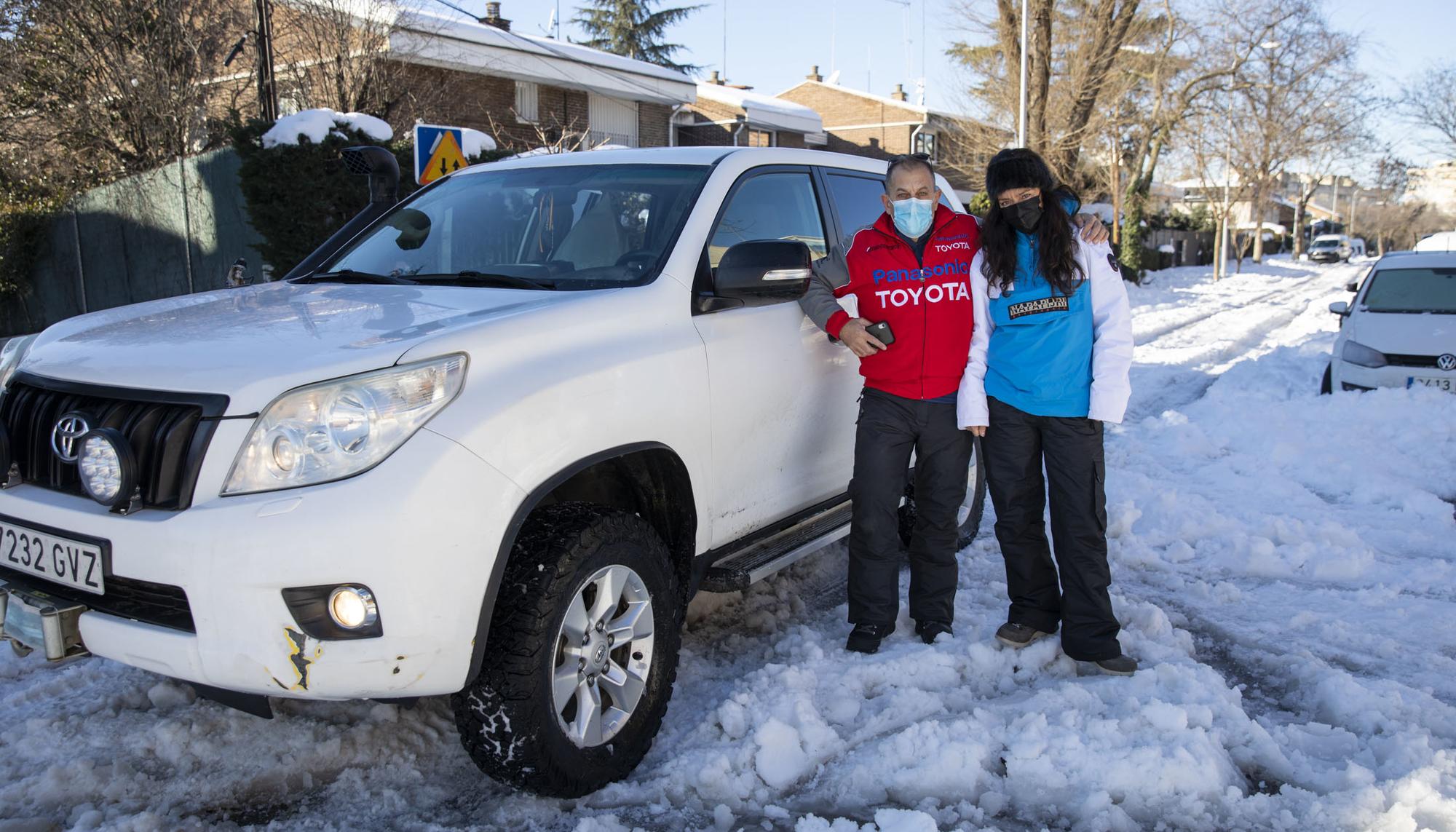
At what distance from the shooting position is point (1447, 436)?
7453 mm

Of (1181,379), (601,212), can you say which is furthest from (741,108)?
(601,212)

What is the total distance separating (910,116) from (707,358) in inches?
1653

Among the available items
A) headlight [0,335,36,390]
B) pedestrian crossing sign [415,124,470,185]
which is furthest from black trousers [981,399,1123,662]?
pedestrian crossing sign [415,124,470,185]

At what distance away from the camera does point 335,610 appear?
243 cm

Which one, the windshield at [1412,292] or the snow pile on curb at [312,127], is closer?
the windshield at [1412,292]

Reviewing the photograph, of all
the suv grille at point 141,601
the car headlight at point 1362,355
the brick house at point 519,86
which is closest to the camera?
the suv grille at point 141,601

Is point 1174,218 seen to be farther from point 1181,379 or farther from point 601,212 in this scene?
point 601,212

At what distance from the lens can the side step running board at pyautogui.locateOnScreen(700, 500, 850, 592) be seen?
3.59 metres

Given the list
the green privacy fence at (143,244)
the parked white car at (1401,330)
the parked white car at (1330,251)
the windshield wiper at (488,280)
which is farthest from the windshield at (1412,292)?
the parked white car at (1330,251)

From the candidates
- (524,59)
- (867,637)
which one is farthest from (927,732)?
(524,59)

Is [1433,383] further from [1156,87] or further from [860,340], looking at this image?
[1156,87]

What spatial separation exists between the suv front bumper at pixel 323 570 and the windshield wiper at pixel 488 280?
995 millimetres

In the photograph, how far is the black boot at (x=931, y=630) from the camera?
406cm

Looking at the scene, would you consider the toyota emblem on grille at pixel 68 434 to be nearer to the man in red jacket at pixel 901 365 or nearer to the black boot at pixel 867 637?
the man in red jacket at pixel 901 365
